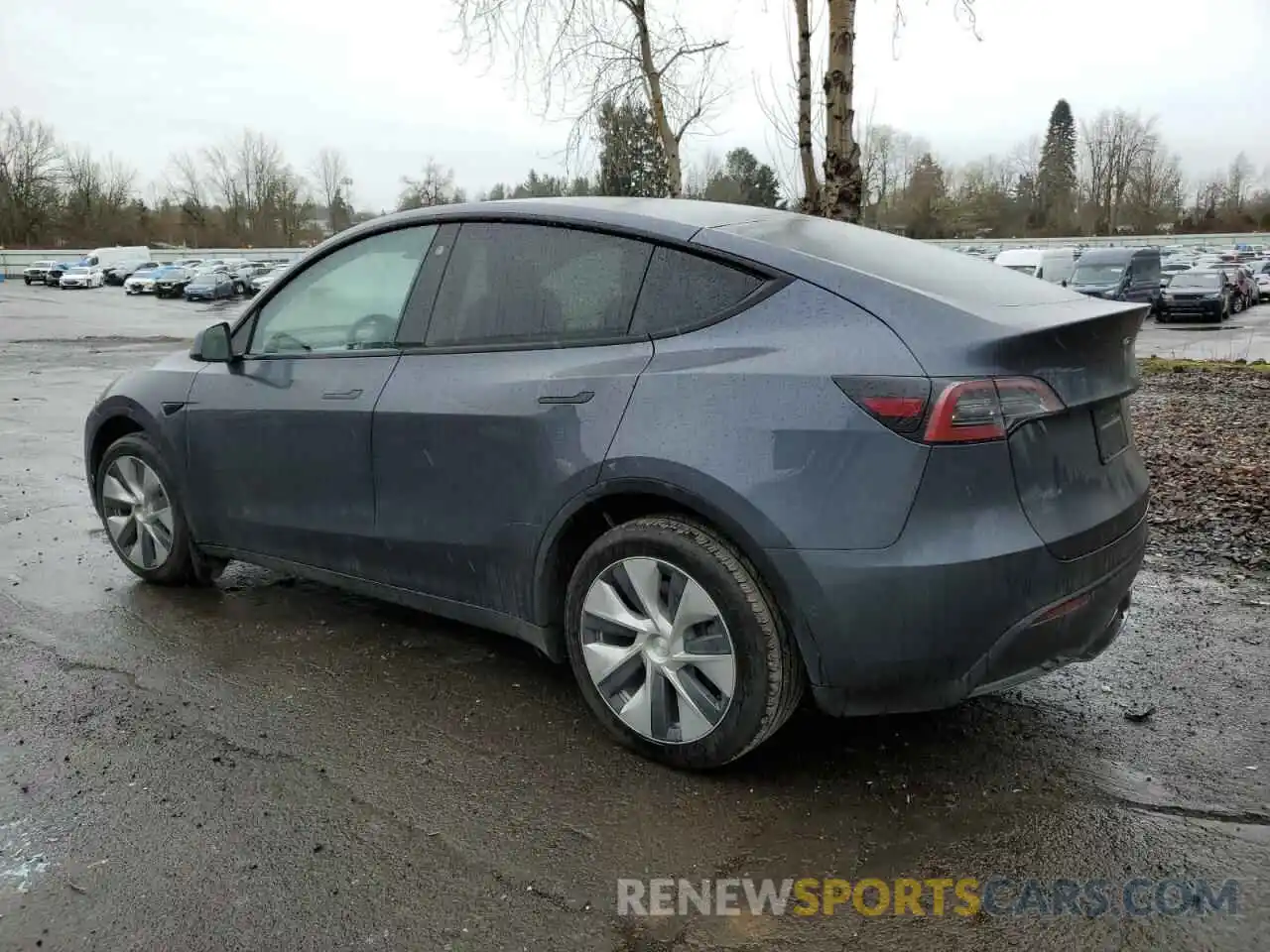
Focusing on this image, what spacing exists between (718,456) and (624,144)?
16.9 meters

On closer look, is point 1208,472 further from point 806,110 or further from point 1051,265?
point 1051,265

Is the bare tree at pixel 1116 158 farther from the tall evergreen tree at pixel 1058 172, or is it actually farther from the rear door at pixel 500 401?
the rear door at pixel 500 401

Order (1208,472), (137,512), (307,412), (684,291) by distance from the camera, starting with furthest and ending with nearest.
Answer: (1208,472) → (137,512) → (307,412) → (684,291)

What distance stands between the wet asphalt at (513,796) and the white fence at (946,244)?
6731 centimetres

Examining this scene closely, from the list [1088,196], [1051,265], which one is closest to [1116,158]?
[1088,196]

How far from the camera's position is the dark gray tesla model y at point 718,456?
2529 millimetres

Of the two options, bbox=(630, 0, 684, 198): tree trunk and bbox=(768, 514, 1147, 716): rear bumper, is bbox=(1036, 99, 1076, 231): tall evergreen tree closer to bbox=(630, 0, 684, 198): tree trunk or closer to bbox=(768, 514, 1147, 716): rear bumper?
bbox=(630, 0, 684, 198): tree trunk

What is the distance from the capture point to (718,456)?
8.87 ft

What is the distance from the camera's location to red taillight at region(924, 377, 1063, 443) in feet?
8.13

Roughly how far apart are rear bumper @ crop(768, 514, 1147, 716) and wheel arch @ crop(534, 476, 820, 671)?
38 millimetres

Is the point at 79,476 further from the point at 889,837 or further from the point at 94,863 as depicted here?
the point at 889,837

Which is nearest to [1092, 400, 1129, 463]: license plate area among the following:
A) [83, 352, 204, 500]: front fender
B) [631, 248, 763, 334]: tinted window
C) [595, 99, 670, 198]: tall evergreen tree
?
[631, 248, 763, 334]: tinted window

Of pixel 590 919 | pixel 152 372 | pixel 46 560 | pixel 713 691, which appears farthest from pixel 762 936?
pixel 46 560

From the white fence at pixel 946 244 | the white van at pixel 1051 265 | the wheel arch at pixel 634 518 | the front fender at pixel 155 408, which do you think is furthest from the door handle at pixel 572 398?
the white fence at pixel 946 244
